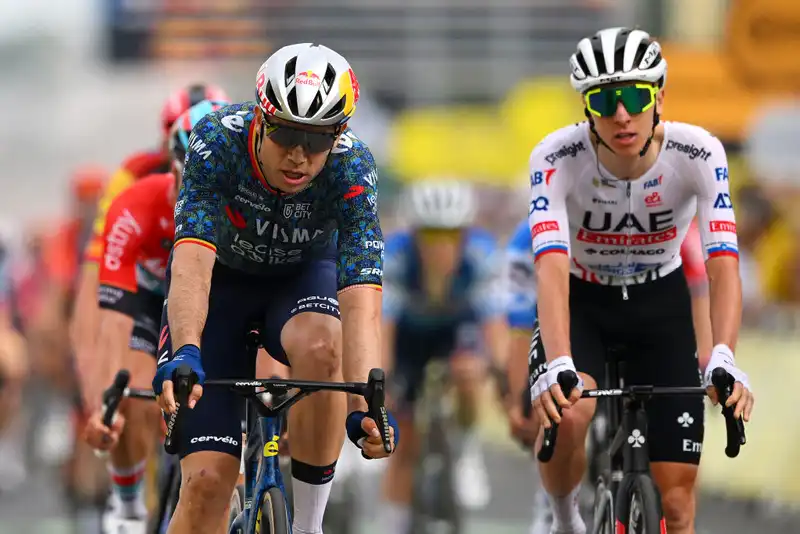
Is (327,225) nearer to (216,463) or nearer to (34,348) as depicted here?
(216,463)

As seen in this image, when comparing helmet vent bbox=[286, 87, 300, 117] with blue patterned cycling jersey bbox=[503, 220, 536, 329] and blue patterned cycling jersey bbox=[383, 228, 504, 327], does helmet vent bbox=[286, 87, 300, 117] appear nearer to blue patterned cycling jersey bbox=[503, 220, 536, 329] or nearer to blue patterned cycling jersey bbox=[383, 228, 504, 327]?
blue patterned cycling jersey bbox=[503, 220, 536, 329]

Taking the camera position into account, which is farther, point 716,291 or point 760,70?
point 760,70

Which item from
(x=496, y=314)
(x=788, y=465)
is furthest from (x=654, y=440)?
(x=788, y=465)

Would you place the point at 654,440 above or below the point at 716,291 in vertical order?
below

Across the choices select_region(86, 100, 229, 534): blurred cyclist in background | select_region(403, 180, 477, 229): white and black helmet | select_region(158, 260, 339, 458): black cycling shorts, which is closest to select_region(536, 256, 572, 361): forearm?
select_region(158, 260, 339, 458): black cycling shorts

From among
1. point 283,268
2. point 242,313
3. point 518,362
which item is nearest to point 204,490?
point 242,313

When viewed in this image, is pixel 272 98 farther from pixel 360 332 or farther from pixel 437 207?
pixel 437 207

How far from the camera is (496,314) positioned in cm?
1167

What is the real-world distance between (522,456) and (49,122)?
45284 millimetres

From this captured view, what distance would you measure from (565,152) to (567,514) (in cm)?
156

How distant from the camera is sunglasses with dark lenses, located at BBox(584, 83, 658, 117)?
6.53 meters

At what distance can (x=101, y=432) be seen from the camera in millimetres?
7375

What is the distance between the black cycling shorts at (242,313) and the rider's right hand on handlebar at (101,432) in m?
1.17

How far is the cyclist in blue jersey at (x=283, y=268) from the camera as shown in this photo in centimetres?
586
